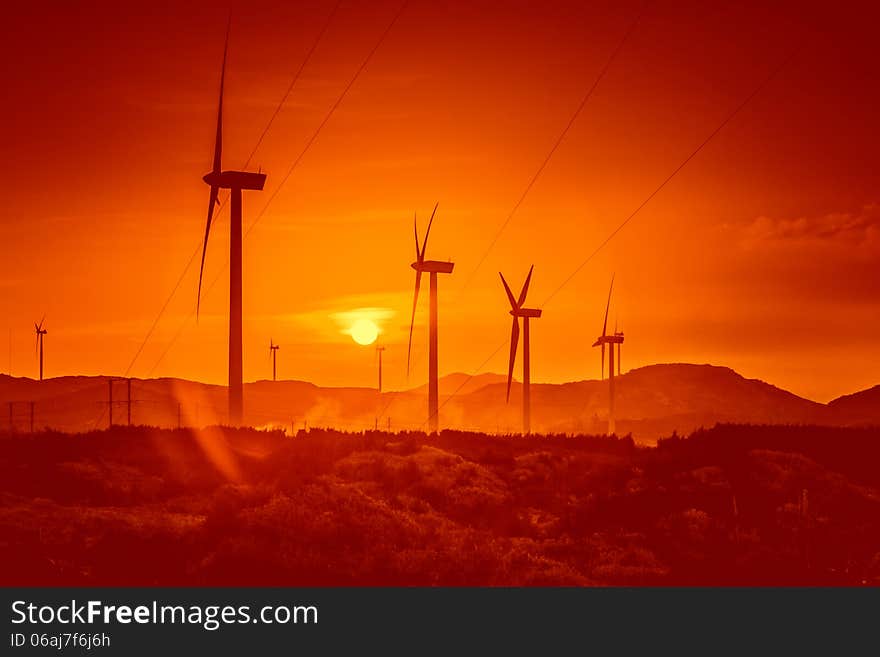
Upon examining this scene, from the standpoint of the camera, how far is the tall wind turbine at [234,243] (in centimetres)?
6122

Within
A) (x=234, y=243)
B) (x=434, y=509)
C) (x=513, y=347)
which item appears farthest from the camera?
(x=513, y=347)

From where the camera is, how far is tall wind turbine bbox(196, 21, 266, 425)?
2410 inches

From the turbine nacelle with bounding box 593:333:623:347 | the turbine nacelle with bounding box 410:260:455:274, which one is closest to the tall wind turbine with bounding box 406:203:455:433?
the turbine nacelle with bounding box 410:260:455:274

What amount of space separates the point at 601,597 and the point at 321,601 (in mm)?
6651

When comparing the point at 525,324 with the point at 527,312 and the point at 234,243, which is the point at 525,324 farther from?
the point at 234,243

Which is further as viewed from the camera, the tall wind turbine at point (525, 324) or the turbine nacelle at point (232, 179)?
the tall wind turbine at point (525, 324)

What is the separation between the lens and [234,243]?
63500 mm

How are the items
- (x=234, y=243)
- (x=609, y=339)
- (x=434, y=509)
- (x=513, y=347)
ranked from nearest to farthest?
(x=434, y=509) → (x=234, y=243) → (x=513, y=347) → (x=609, y=339)

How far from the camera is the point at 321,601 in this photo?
25672 millimetres

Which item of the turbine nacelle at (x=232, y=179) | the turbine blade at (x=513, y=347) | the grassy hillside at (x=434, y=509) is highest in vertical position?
the turbine nacelle at (x=232, y=179)

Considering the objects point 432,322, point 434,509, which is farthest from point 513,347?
point 434,509

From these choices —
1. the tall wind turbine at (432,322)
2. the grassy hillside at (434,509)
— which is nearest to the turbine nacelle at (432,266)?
the tall wind turbine at (432,322)

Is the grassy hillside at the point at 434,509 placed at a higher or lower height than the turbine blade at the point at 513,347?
lower

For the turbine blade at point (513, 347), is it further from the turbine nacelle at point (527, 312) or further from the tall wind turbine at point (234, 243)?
the tall wind turbine at point (234, 243)
